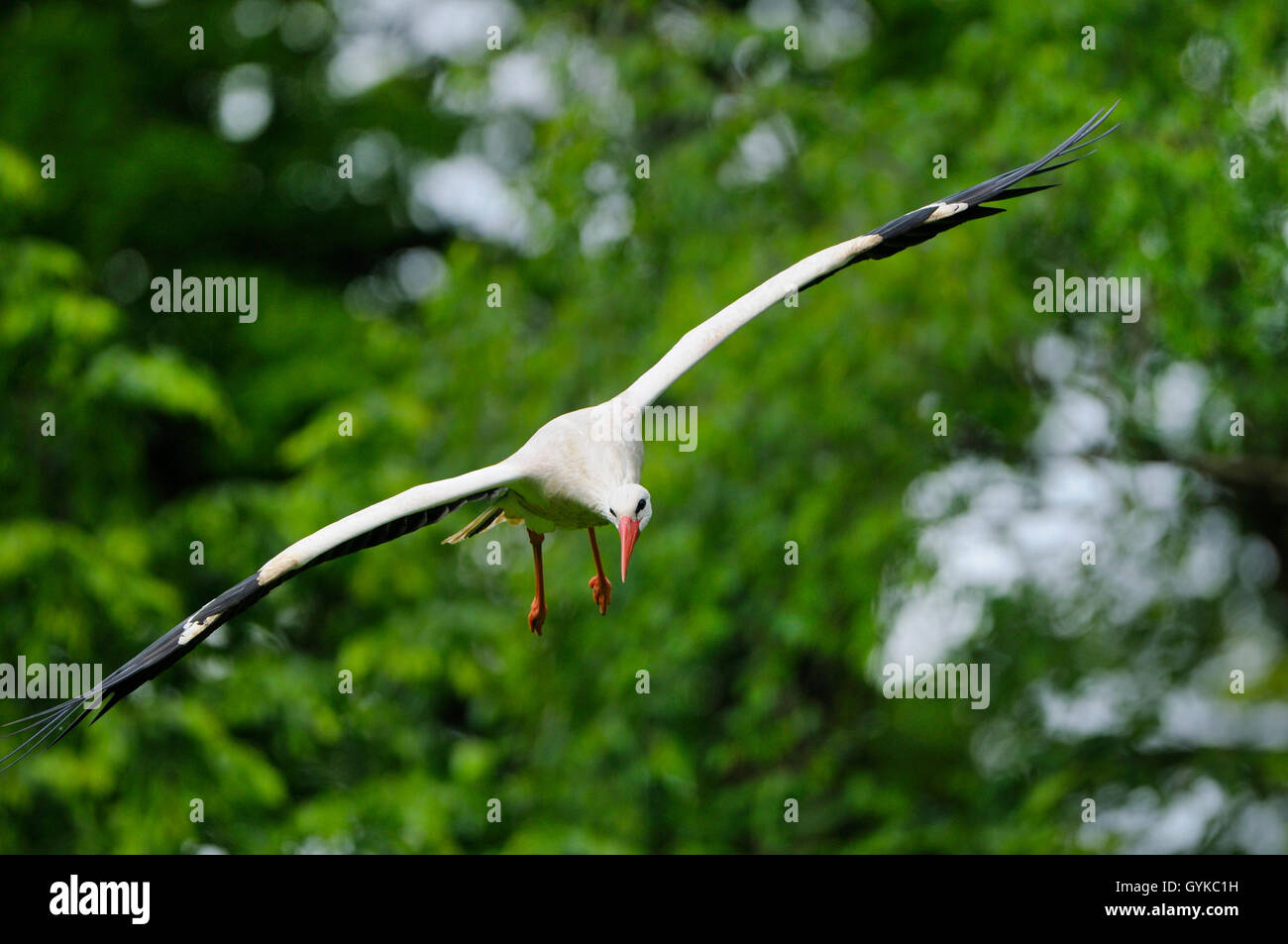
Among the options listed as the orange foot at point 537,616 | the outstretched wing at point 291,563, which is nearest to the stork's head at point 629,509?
the outstretched wing at point 291,563

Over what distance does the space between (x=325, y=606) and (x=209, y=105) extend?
21.8 ft

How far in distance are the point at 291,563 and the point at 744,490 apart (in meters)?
6.83

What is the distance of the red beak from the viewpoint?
20.0 ft

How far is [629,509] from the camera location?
20.6 feet

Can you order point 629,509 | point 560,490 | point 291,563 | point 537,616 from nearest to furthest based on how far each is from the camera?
point 291,563
point 629,509
point 560,490
point 537,616

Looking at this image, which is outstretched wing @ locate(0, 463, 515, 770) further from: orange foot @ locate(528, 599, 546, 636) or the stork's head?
orange foot @ locate(528, 599, 546, 636)

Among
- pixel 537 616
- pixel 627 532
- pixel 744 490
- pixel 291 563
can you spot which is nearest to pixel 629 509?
pixel 627 532

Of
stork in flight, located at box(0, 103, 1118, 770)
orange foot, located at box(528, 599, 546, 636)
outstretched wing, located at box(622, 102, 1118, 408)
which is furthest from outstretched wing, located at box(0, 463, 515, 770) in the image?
outstretched wing, located at box(622, 102, 1118, 408)

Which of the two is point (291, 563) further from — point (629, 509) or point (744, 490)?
point (744, 490)

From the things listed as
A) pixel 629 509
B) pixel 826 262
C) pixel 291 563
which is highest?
pixel 826 262
